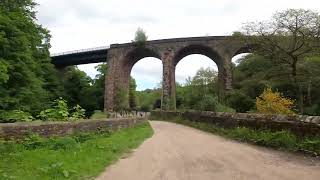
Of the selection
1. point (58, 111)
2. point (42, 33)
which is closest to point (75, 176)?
point (58, 111)

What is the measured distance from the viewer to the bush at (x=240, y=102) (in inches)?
1496

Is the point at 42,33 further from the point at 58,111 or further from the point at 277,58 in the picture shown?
the point at 58,111

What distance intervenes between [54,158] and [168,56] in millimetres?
46593

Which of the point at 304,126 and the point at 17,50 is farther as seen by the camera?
the point at 17,50

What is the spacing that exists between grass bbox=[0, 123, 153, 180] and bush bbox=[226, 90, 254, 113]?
28113 mm

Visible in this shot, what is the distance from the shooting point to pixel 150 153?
1099 cm

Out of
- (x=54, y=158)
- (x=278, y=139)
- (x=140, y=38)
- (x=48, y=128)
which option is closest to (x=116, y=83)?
(x=140, y=38)

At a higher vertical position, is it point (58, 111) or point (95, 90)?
point (95, 90)

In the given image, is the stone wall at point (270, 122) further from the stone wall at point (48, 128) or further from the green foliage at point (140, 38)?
the green foliage at point (140, 38)

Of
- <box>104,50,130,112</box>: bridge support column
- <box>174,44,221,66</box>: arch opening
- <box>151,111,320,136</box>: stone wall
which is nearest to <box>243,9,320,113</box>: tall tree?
<box>151,111,320,136</box>: stone wall

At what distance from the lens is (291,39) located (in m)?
31.6

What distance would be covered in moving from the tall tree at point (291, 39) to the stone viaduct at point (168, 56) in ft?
52.6

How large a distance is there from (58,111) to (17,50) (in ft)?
49.0

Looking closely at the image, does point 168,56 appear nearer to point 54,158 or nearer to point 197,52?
point 197,52
